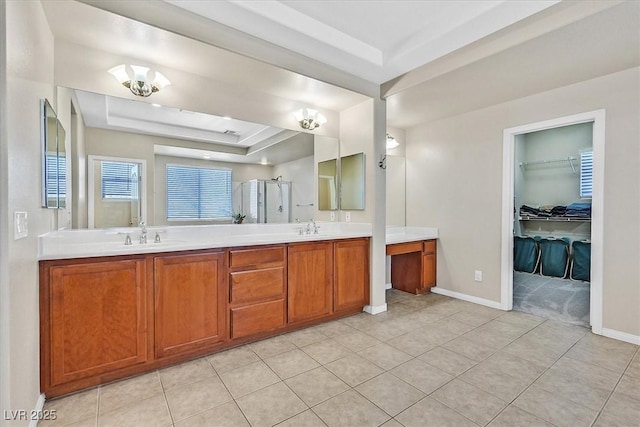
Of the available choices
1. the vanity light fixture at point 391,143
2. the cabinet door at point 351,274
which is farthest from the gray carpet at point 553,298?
the vanity light fixture at point 391,143

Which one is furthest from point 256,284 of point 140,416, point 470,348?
point 470,348

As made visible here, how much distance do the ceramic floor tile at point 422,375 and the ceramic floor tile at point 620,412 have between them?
0.77 m

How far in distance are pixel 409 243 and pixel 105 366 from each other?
3.26 meters

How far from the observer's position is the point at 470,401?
1.77 metres

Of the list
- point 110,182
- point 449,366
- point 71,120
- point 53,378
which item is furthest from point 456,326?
point 71,120

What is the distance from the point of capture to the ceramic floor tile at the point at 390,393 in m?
1.72

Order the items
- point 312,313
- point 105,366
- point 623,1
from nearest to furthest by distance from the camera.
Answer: point 623,1 < point 105,366 < point 312,313

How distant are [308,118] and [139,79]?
→ 161 cm

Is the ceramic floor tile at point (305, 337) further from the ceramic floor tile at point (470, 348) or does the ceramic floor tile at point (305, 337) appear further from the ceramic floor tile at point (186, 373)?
the ceramic floor tile at point (470, 348)

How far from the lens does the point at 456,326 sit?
294cm

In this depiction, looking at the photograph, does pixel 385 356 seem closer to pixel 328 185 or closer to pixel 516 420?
pixel 516 420

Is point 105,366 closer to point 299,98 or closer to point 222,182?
point 222,182

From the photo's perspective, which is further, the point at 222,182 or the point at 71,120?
the point at 222,182

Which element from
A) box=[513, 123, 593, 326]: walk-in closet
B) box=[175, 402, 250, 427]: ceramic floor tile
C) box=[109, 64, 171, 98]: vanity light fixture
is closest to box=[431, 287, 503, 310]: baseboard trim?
box=[513, 123, 593, 326]: walk-in closet
